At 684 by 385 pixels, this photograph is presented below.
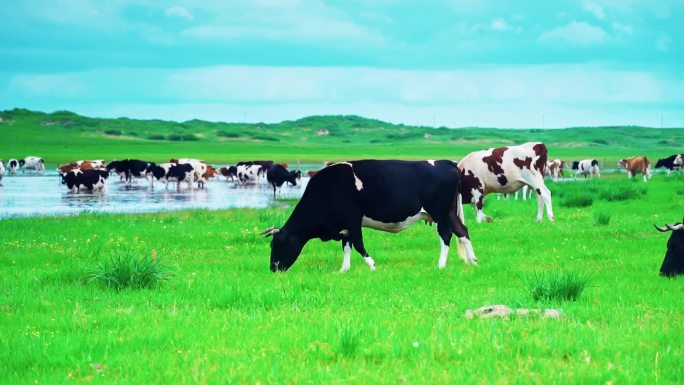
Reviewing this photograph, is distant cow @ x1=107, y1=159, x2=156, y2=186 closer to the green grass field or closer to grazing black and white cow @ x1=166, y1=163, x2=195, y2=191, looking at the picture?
grazing black and white cow @ x1=166, y1=163, x2=195, y2=191

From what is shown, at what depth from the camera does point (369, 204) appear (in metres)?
16.0

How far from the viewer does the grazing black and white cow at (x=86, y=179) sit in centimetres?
5134

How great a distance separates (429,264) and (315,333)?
6955 millimetres

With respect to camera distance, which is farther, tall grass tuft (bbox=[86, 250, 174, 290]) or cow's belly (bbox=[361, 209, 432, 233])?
cow's belly (bbox=[361, 209, 432, 233])

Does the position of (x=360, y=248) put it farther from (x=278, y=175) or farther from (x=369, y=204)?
(x=278, y=175)

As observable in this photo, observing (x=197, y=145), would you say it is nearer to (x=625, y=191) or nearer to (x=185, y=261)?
(x=625, y=191)

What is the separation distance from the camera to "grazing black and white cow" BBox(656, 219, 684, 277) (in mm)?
13695

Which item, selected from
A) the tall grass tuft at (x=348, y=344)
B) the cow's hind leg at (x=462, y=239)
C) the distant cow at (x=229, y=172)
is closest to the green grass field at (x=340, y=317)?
the tall grass tuft at (x=348, y=344)

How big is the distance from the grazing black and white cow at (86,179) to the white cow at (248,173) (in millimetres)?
15803

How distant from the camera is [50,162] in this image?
358 ft

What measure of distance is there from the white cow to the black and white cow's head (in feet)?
167

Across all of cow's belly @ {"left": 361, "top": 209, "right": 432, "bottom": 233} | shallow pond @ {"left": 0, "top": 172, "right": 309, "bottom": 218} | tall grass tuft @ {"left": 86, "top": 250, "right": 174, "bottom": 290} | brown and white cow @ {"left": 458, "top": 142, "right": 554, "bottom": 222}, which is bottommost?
shallow pond @ {"left": 0, "top": 172, "right": 309, "bottom": 218}

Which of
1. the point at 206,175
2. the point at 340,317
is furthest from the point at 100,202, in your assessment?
the point at 340,317

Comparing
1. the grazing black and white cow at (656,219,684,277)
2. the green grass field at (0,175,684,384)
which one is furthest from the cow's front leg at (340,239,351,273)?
the grazing black and white cow at (656,219,684,277)
